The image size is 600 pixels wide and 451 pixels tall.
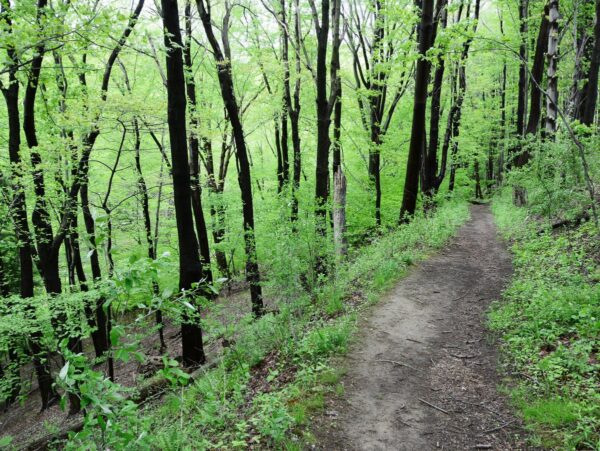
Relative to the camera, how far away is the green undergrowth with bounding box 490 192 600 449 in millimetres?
3398

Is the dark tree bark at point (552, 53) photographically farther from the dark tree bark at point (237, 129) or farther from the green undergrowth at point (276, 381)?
the dark tree bark at point (237, 129)

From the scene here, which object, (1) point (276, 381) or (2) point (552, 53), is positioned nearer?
(1) point (276, 381)

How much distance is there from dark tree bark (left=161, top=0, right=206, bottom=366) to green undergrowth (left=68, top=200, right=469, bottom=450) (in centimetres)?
162

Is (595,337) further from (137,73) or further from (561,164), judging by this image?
(137,73)

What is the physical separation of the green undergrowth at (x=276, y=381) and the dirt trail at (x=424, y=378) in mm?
304

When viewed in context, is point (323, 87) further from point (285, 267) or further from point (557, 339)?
point (557, 339)

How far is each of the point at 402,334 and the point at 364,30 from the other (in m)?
14.6

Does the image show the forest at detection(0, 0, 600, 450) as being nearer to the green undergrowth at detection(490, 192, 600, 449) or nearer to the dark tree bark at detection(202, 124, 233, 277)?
the green undergrowth at detection(490, 192, 600, 449)

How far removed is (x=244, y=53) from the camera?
57.6 feet

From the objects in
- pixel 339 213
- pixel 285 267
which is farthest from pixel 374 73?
pixel 285 267

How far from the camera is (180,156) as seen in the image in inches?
297

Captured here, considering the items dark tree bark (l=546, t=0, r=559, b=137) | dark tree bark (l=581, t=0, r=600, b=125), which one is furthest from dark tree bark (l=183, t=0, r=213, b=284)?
dark tree bark (l=581, t=0, r=600, b=125)

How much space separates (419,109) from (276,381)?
8.81m

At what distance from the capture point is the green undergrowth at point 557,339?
340cm
